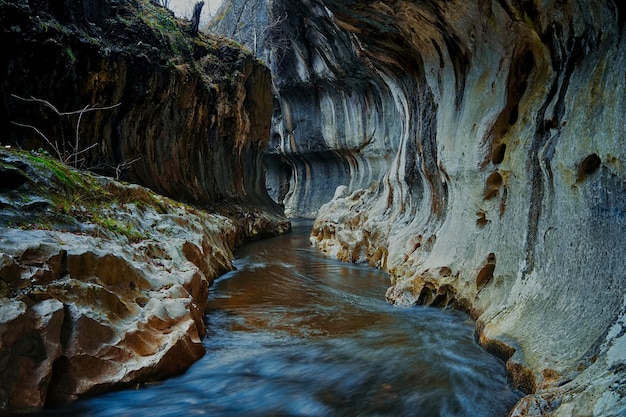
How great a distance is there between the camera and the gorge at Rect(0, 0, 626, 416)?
3369 mm

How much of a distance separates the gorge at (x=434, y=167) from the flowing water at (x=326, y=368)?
0.77 feet

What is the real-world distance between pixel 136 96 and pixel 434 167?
8.73 meters

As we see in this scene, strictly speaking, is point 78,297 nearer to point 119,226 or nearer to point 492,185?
point 119,226

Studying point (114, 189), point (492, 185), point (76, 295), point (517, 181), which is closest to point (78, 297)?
point (76, 295)

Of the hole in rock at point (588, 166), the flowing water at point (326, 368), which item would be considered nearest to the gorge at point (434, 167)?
the hole in rock at point (588, 166)

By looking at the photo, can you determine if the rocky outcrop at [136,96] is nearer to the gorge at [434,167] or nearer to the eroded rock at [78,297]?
the gorge at [434,167]

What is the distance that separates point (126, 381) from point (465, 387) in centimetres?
284

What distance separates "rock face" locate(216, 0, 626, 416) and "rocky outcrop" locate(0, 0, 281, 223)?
5.48m

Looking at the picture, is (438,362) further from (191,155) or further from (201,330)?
(191,155)

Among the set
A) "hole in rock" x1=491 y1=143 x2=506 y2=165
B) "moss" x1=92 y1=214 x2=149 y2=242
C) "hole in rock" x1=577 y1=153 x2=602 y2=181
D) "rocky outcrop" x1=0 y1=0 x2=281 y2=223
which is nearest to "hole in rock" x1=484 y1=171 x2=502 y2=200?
"hole in rock" x1=491 y1=143 x2=506 y2=165

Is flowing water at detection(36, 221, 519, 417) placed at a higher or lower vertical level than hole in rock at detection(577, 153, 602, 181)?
lower

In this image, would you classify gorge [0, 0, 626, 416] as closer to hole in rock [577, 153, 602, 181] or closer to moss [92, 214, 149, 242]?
hole in rock [577, 153, 602, 181]

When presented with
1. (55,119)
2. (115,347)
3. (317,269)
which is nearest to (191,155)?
(55,119)

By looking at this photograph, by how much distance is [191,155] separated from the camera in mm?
16016
